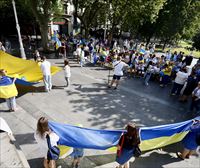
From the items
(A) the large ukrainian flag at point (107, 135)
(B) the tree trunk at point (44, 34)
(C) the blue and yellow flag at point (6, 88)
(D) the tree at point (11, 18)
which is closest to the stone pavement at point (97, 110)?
(A) the large ukrainian flag at point (107, 135)

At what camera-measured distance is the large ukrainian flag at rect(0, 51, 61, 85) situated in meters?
9.11

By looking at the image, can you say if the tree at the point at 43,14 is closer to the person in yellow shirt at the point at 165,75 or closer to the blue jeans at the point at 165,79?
the person in yellow shirt at the point at 165,75

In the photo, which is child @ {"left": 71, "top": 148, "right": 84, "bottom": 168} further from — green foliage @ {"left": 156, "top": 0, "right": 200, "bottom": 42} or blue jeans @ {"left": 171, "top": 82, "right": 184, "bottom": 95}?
green foliage @ {"left": 156, "top": 0, "right": 200, "bottom": 42}

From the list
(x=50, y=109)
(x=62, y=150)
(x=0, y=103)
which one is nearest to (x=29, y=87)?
(x=0, y=103)

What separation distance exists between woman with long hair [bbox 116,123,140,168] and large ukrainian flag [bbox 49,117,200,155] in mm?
469

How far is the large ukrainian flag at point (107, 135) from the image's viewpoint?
480 centimetres

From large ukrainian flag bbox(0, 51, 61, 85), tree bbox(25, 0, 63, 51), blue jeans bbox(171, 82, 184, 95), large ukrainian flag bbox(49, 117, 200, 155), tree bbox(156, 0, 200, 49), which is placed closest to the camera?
large ukrainian flag bbox(49, 117, 200, 155)

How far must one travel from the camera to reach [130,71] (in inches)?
529

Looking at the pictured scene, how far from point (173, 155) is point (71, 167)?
3.16m

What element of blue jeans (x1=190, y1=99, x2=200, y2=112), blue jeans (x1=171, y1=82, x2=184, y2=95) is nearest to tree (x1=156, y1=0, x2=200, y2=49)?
blue jeans (x1=171, y1=82, x2=184, y2=95)

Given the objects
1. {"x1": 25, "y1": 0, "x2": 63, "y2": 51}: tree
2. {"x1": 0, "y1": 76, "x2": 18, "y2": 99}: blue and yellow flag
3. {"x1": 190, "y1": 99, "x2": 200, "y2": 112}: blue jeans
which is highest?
{"x1": 25, "y1": 0, "x2": 63, "y2": 51}: tree

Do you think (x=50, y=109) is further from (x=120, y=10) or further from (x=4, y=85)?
(x=120, y=10)

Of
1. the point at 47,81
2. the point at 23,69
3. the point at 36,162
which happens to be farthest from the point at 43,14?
the point at 36,162

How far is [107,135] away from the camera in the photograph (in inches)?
199
